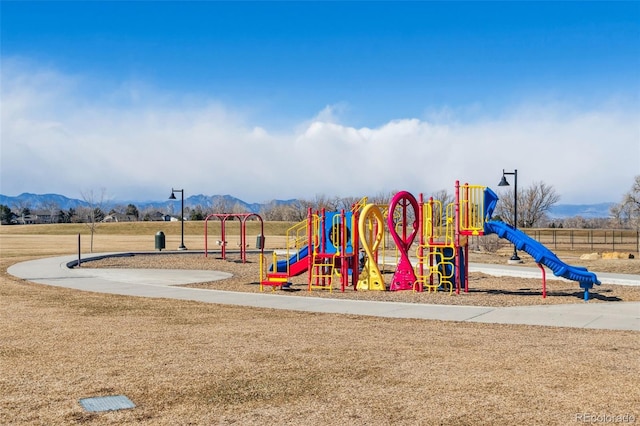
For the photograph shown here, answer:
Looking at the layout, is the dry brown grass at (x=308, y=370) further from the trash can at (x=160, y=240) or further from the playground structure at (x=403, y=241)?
the trash can at (x=160, y=240)

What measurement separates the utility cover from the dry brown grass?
10 cm

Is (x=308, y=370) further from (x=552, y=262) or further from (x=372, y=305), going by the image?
(x=552, y=262)

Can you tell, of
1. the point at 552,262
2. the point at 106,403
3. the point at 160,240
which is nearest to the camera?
the point at 106,403

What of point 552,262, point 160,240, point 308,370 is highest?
point 552,262

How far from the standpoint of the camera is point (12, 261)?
2847 cm

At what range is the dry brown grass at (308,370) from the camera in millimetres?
6340

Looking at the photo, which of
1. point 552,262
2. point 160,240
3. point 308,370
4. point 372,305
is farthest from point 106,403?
point 160,240

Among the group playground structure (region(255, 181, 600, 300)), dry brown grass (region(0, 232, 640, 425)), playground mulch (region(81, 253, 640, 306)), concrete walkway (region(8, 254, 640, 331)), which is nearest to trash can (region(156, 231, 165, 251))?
playground mulch (region(81, 253, 640, 306))

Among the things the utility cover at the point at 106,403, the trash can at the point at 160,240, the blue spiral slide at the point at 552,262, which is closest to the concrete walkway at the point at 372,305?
the blue spiral slide at the point at 552,262

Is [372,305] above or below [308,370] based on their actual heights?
below

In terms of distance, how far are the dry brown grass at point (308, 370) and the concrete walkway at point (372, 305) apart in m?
0.97

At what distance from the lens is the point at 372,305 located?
14891 mm

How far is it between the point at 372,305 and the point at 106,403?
8937 millimetres

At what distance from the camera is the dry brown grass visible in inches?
250
